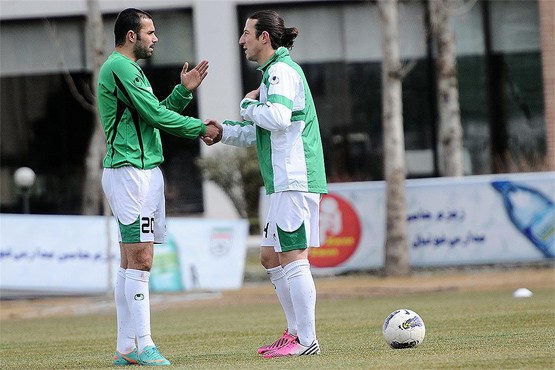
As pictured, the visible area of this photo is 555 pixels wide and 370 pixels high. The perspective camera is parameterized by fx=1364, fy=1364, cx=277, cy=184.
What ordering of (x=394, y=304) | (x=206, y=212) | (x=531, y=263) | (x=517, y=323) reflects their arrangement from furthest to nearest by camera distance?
(x=206, y=212)
(x=531, y=263)
(x=394, y=304)
(x=517, y=323)

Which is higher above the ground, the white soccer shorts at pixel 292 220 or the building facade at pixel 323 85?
the building facade at pixel 323 85

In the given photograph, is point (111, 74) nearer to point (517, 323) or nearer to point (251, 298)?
point (517, 323)

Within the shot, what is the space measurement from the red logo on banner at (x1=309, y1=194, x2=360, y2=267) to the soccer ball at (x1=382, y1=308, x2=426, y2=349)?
12.7 metres

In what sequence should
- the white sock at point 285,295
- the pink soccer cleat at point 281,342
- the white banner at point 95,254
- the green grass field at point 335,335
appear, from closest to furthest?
the green grass field at point 335,335 < the pink soccer cleat at point 281,342 < the white sock at point 285,295 < the white banner at point 95,254

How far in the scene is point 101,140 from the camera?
1049 inches

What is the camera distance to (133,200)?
905 cm

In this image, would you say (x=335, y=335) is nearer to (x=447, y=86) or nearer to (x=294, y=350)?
(x=294, y=350)

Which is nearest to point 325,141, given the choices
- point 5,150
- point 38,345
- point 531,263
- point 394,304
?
point 5,150

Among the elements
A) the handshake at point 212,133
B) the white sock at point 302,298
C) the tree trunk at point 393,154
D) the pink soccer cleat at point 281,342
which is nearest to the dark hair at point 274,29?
the handshake at point 212,133

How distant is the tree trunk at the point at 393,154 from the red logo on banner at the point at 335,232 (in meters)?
0.62

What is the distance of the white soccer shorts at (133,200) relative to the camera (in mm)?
9039

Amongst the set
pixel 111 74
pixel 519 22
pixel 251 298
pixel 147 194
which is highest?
pixel 519 22

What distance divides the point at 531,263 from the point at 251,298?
5.01m

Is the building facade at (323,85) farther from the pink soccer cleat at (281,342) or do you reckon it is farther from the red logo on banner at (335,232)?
the pink soccer cleat at (281,342)
